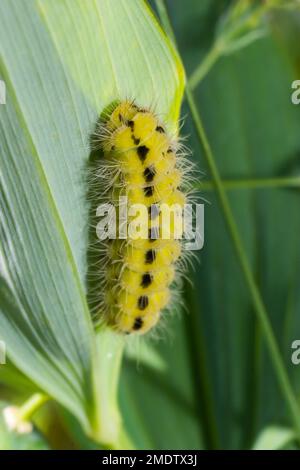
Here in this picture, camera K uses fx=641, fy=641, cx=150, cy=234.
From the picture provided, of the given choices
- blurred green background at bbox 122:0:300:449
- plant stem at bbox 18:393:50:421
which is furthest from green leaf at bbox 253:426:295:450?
plant stem at bbox 18:393:50:421

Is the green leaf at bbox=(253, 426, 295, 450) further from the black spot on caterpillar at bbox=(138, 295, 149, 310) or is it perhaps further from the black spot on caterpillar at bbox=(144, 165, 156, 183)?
the black spot on caterpillar at bbox=(144, 165, 156, 183)

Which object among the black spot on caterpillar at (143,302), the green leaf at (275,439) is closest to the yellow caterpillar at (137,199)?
the black spot on caterpillar at (143,302)

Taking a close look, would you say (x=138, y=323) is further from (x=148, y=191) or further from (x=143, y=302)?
(x=148, y=191)

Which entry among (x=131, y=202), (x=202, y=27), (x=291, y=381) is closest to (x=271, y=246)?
(x=291, y=381)

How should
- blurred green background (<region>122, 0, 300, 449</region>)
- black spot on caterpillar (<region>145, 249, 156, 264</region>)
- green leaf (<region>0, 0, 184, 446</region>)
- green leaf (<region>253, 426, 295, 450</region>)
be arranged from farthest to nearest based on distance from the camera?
blurred green background (<region>122, 0, 300, 449</region>), green leaf (<region>253, 426, 295, 450</region>), black spot on caterpillar (<region>145, 249, 156, 264</region>), green leaf (<region>0, 0, 184, 446</region>)

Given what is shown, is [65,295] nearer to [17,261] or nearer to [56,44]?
[17,261]
